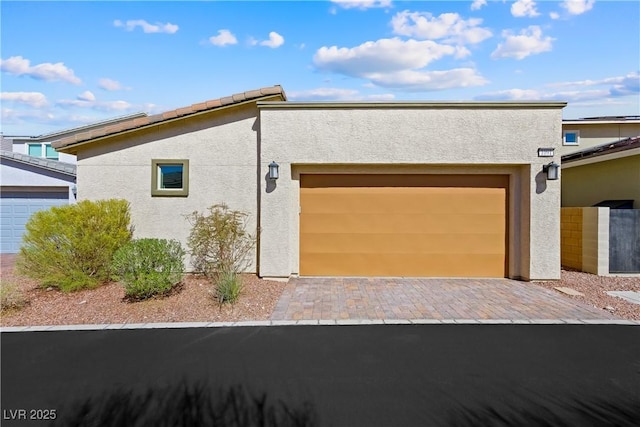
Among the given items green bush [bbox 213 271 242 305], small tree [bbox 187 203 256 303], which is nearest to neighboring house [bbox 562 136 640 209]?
small tree [bbox 187 203 256 303]

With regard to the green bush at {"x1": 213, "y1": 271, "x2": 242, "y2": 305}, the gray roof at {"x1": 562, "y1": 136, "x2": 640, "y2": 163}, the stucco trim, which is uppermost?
the stucco trim

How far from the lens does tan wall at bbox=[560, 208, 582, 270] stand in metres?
9.66

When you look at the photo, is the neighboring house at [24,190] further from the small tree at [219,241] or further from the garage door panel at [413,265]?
the garage door panel at [413,265]

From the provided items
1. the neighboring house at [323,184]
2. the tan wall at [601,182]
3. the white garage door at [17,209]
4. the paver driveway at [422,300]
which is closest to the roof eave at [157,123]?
the neighboring house at [323,184]

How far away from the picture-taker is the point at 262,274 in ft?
28.0

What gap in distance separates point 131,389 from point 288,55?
983cm

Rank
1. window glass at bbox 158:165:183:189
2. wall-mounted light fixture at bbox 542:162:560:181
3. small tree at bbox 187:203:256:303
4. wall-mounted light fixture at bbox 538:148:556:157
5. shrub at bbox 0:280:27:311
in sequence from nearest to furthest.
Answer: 1. shrub at bbox 0:280:27:311
2. small tree at bbox 187:203:256:303
3. wall-mounted light fixture at bbox 542:162:560:181
4. wall-mounted light fixture at bbox 538:148:556:157
5. window glass at bbox 158:165:183:189

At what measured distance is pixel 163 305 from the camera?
21.0 feet

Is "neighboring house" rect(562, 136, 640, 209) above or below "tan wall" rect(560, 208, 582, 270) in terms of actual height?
above

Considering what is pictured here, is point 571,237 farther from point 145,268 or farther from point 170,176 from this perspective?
point 170,176

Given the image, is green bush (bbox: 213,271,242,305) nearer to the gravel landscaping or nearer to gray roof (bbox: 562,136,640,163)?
the gravel landscaping

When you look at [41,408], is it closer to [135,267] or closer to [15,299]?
[135,267]

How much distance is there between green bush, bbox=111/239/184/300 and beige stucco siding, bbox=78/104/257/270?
6.89ft

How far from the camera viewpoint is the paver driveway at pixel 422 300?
602cm
